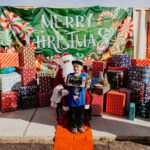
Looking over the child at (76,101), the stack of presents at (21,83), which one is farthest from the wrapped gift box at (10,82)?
the child at (76,101)

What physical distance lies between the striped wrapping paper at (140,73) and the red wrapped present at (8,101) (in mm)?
3148

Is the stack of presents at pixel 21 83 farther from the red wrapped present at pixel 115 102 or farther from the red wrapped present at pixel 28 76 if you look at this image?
the red wrapped present at pixel 115 102

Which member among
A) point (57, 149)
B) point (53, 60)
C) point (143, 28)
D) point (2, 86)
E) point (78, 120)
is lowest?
point (57, 149)

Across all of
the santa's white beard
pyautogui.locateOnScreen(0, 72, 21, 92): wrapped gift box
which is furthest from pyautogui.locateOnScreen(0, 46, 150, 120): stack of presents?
the santa's white beard

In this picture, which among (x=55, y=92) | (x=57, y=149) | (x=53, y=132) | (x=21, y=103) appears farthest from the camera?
(x=21, y=103)

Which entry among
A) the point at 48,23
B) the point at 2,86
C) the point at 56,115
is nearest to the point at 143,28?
the point at 48,23

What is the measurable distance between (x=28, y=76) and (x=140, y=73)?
10.1 feet

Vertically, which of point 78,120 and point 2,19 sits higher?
point 2,19

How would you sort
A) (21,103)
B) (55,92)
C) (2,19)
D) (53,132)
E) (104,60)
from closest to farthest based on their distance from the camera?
(53,132), (55,92), (21,103), (2,19), (104,60)

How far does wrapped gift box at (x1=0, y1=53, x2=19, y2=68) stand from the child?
8.68 ft

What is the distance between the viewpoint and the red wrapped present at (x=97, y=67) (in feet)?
23.8

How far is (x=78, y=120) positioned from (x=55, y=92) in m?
0.84

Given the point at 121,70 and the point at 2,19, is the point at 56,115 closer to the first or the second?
the point at 121,70

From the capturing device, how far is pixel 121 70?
688 centimetres
